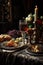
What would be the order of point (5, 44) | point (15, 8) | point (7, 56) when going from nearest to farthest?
point (7, 56) < point (5, 44) < point (15, 8)

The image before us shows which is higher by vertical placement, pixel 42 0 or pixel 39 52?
pixel 42 0

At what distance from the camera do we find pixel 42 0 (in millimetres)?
4047

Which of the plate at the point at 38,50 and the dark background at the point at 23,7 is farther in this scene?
the dark background at the point at 23,7

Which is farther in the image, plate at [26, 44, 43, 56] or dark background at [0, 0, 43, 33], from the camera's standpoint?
dark background at [0, 0, 43, 33]

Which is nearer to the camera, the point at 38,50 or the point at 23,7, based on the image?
the point at 38,50

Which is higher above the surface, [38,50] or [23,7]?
[23,7]

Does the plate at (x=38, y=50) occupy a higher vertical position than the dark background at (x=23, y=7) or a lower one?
lower

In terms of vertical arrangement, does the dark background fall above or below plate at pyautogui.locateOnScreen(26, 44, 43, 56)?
above

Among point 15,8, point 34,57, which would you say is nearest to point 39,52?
point 34,57

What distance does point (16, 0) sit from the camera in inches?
161

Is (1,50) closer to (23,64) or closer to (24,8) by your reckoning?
(23,64)

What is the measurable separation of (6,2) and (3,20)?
30 cm

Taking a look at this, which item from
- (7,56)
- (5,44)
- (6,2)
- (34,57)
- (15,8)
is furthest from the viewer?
(15,8)

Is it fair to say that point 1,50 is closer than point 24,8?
Yes
